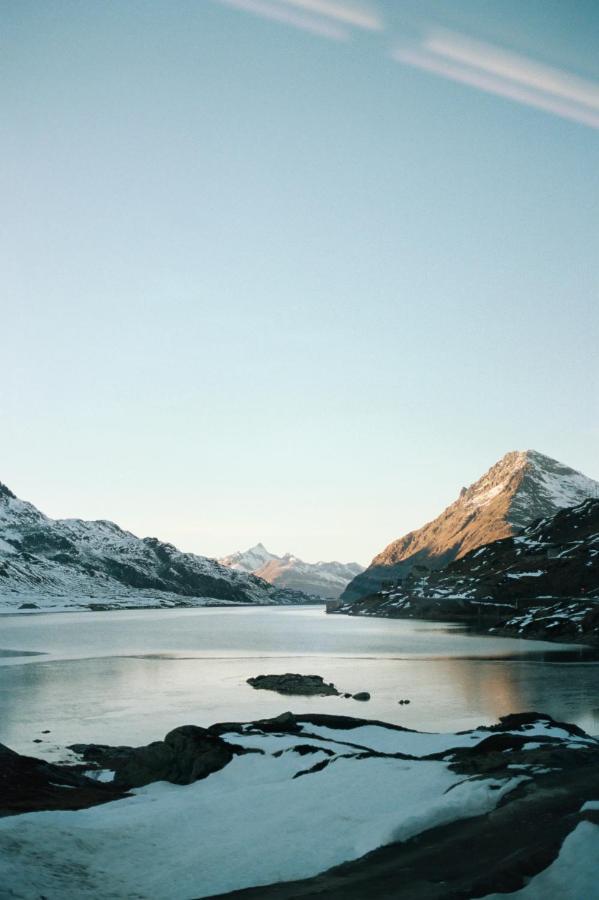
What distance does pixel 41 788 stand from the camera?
29.7 meters

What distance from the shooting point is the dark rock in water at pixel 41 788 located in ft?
86.6

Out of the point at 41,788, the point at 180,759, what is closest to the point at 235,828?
the point at 41,788

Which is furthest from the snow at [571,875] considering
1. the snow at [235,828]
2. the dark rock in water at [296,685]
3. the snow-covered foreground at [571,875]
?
the dark rock in water at [296,685]

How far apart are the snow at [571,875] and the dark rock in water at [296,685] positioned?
2251 inches

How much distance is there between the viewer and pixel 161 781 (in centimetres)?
3312

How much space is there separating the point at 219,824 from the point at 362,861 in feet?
19.0

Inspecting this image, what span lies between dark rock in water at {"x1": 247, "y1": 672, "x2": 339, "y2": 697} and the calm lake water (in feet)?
6.33

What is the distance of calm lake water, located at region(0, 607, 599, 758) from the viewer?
2239 inches

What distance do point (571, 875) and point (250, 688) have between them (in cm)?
6400

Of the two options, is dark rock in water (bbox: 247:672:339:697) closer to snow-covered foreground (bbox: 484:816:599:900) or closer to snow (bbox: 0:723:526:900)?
snow (bbox: 0:723:526:900)

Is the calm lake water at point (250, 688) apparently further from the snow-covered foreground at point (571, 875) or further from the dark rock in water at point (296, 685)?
the snow-covered foreground at point (571, 875)

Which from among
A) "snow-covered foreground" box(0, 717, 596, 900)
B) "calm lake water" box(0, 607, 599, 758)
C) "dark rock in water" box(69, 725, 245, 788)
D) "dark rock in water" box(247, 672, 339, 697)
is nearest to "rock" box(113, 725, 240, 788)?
"dark rock in water" box(69, 725, 245, 788)

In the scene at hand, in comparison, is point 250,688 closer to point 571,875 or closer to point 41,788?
point 41,788

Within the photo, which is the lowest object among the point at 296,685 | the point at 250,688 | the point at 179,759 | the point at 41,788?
the point at 250,688
